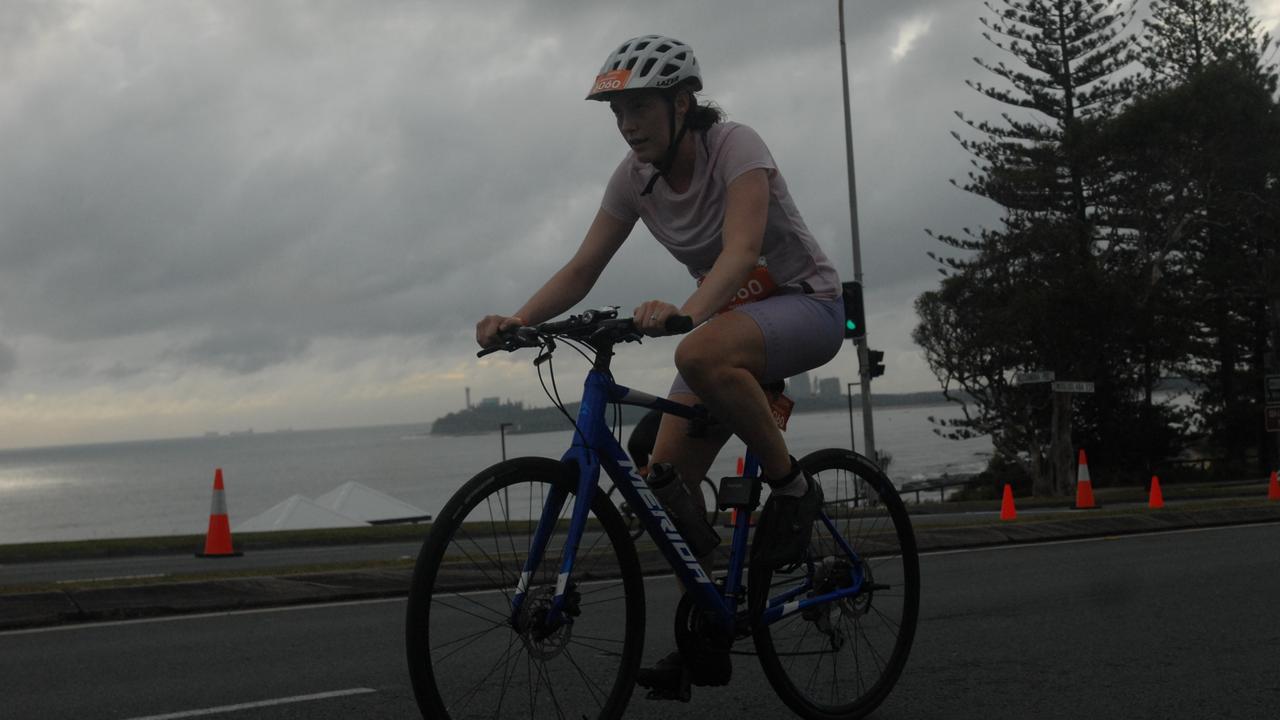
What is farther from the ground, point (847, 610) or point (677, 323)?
point (677, 323)

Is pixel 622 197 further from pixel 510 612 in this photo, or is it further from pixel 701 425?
pixel 510 612

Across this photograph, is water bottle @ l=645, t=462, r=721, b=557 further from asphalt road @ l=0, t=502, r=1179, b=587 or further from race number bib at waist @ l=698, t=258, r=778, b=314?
asphalt road @ l=0, t=502, r=1179, b=587

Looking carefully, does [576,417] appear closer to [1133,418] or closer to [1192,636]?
[1192,636]

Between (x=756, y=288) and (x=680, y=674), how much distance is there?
3.64 feet

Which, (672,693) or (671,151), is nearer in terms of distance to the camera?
(672,693)

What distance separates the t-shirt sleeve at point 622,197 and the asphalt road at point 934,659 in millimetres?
1483

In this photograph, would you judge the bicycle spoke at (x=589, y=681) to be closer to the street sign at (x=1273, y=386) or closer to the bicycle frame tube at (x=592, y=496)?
the bicycle frame tube at (x=592, y=496)

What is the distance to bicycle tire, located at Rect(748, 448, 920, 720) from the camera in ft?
13.0

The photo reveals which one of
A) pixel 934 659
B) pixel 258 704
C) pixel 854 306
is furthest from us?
pixel 854 306

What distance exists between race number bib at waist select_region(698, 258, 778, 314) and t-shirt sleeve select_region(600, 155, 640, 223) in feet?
1.01

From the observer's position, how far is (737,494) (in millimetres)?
3846

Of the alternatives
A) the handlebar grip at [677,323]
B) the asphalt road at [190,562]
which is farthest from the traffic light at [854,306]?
the handlebar grip at [677,323]

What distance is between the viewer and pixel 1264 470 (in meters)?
47.0

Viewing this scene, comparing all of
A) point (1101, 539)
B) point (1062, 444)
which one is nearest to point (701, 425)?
point (1101, 539)
